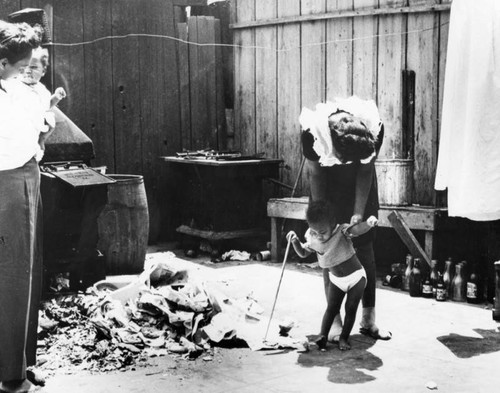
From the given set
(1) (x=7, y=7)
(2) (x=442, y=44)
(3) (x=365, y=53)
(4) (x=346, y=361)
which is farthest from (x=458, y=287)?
(1) (x=7, y=7)

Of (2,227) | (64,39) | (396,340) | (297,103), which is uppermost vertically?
(64,39)

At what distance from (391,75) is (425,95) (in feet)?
1.66

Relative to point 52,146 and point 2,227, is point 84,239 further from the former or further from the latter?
point 2,227

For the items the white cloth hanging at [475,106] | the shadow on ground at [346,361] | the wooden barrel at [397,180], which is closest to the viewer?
the shadow on ground at [346,361]

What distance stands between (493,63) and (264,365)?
298cm

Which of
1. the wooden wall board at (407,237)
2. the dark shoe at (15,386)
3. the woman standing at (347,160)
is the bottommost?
the dark shoe at (15,386)

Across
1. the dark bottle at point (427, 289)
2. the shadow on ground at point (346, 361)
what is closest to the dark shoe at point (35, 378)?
the shadow on ground at point (346, 361)

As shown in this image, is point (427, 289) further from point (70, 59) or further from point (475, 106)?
point (70, 59)

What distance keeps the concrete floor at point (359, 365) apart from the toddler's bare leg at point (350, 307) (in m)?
0.09

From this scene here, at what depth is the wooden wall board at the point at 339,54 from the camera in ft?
27.5

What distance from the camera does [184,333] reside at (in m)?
5.38

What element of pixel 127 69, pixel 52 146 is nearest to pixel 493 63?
pixel 52 146

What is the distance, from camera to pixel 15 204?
4020mm

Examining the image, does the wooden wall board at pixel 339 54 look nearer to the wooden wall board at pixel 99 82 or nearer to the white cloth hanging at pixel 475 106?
the white cloth hanging at pixel 475 106
